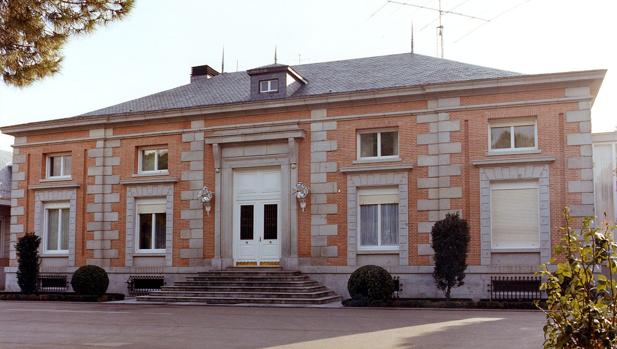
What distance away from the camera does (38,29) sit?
10602mm

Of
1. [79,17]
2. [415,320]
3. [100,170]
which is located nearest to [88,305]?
[100,170]

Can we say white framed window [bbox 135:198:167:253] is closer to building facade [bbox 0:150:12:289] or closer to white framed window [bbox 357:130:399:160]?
white framed window [bbox 357:130:399:160]

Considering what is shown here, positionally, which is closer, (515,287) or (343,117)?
(515,287)

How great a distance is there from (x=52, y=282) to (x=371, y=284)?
1336 centimetres

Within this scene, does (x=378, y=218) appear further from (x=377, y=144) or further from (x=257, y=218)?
(x=257, y=218)

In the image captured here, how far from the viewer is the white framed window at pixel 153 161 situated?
82.9 ft

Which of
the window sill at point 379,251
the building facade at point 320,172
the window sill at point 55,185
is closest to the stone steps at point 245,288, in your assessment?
the building facade at point 320,172

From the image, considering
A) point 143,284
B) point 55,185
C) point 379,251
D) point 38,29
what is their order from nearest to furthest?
point 38,29 → point 379,251 → point 143,284 → point 55,185

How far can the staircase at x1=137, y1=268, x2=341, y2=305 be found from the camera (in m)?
20.3

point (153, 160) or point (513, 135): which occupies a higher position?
point (513, 135)

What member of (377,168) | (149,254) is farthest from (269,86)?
(149,254)

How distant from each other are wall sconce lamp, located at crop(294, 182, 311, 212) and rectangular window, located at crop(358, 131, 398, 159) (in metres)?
2.09

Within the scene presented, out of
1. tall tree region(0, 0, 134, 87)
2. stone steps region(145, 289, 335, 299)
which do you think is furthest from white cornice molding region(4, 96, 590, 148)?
tall tree region(0, 0, 134, 87)

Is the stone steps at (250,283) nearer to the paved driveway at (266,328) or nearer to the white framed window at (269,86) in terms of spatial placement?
the paved driveway at (266,328)
